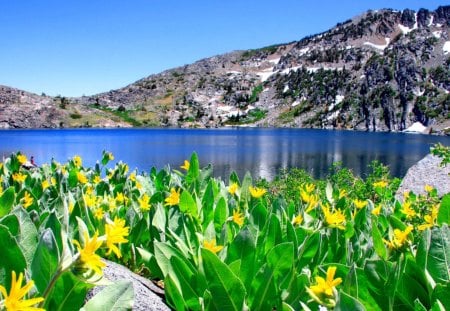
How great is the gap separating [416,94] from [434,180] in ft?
540

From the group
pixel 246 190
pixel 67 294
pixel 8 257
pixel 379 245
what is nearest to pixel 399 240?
pixel 379 245

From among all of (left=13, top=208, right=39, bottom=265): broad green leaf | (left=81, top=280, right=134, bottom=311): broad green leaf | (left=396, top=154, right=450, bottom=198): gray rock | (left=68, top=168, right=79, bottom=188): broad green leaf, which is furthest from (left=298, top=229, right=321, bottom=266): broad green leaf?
(left=396, top=154, right=450, bottom=198): gray rock

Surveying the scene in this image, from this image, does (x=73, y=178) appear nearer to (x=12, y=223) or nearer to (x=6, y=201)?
(x=6, y=201)

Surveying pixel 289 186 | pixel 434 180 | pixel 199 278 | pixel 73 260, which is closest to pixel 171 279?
pixel 199 278

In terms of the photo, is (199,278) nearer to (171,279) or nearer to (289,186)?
(171,279)

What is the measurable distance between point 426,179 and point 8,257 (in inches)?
352

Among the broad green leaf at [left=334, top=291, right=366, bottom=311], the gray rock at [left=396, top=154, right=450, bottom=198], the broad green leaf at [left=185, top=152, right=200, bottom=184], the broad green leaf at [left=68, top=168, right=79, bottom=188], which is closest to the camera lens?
the broad green leaf at [left=334, top=291, right=366, bottom=311]

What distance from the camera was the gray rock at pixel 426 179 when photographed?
8.94 m

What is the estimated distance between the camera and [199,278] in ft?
6.53

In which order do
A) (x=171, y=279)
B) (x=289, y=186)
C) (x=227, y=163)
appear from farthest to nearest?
(x=227, y=163), (x=289, y=186), (x=171, y=279)

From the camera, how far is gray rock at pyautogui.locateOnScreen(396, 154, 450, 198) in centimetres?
894

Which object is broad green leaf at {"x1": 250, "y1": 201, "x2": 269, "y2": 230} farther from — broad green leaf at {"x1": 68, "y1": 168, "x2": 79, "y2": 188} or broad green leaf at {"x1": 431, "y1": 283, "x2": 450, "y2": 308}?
broad green leaf at {"x1": 68, "y1": 168, "x2": 79, "y2": 188}

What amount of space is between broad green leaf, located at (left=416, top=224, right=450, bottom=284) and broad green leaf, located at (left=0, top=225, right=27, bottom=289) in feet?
5.24

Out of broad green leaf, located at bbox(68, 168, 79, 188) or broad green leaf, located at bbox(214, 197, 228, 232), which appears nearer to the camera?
broad green leaf, located at bbox(214, 197, 228, 232)
